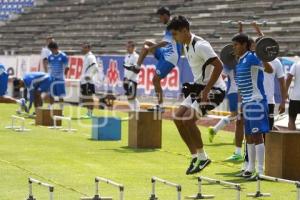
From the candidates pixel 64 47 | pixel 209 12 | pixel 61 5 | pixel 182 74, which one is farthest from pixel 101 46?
pixel 182 74

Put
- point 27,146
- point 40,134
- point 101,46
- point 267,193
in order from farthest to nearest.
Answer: point 101,46, point 40,134, point 27,146, point 267,193

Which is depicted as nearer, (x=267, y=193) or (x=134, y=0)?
(x=267, y=193)

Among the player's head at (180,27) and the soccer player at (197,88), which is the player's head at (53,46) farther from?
the player's head at (180,27)

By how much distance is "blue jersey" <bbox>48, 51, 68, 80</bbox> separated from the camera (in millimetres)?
21484

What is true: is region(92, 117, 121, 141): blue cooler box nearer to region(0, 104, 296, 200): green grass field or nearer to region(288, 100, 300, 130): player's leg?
region(0, 104, 296, 200): green grass field

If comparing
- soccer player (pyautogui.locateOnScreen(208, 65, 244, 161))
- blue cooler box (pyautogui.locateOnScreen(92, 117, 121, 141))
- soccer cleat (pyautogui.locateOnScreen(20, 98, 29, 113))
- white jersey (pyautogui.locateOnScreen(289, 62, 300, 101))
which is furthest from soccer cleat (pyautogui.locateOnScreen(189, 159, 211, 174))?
soccer cleat (pyautogui.locateOnScreen(20, 98, 29, 113))

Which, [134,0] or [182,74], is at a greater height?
[134,0]

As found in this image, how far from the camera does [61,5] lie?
45.2 meters

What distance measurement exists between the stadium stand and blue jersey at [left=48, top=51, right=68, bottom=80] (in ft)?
27.7

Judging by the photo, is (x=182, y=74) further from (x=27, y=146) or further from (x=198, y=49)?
(x=198, y=49)

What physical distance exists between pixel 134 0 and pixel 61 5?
6.35 meters

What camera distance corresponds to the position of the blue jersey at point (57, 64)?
846 inches

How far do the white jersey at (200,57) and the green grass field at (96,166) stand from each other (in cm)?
130

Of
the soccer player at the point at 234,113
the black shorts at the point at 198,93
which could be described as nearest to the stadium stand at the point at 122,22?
the soccer player at the point at 234,113
